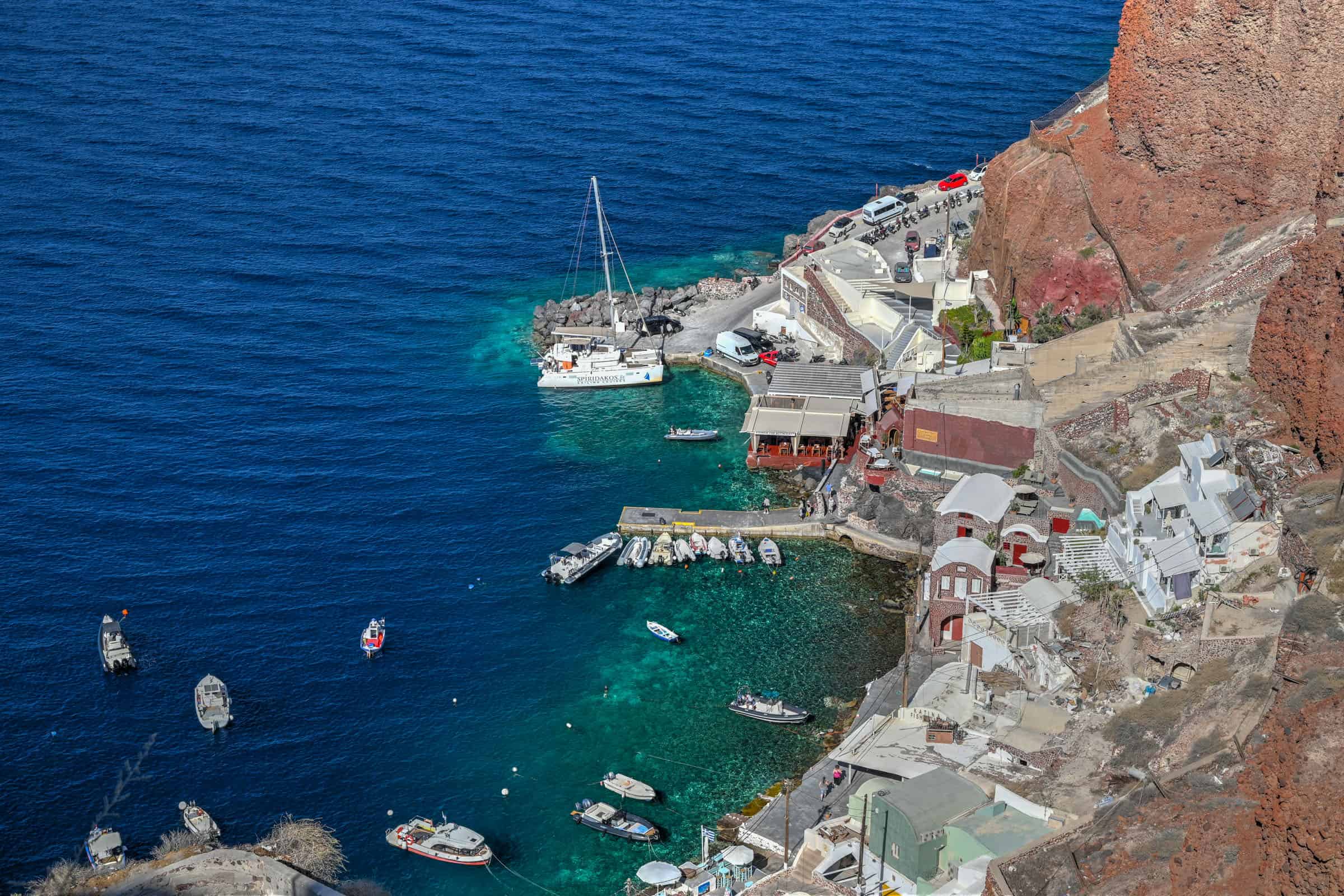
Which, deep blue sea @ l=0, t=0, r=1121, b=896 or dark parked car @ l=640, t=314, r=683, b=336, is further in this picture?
dark parked car @ l=640, t=314, r=683, b=336

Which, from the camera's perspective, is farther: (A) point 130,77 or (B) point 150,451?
(A) point 130,77

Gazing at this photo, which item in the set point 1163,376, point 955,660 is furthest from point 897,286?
point 955,660

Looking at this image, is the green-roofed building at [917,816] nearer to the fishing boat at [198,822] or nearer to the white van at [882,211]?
the fishing boat at [198,822]

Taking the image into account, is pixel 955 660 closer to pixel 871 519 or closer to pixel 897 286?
pixel 871 519

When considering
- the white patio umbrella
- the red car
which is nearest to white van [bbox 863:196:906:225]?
the red car

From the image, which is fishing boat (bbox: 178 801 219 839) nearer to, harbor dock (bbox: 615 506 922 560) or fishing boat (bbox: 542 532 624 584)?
fishing boat (bbox: 542 532 624 584)
